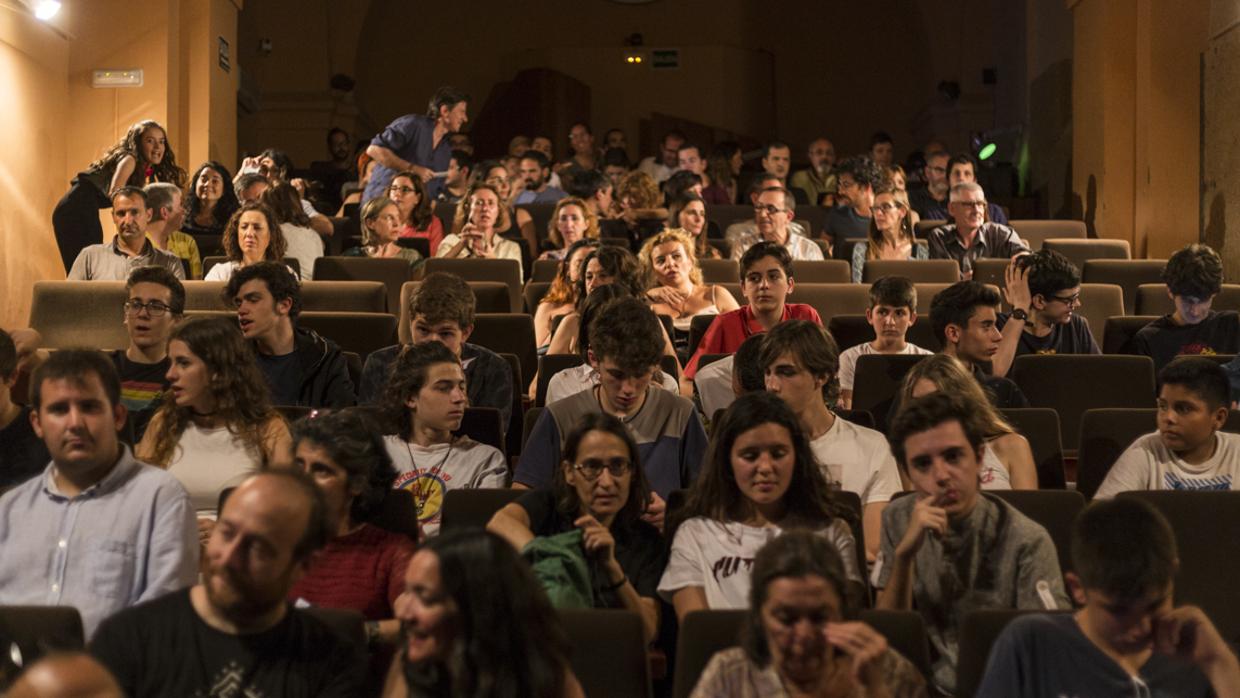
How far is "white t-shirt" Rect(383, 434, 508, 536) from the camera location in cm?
365

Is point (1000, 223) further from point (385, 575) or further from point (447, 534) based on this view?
point (447, 534)

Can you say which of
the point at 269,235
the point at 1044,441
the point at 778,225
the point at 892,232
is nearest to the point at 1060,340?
the point at 1044,441

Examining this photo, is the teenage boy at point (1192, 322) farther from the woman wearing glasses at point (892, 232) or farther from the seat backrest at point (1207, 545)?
the woman wearing glasses at point (892, 232)

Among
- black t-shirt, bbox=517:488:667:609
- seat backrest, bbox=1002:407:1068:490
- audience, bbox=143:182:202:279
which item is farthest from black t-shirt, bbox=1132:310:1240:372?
audience, bbox=143:182:202:279

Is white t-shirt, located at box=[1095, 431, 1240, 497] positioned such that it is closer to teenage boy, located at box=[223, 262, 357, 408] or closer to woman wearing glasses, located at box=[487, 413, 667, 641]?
woman wearing glasses, located at box=[487, 413, 667, 641]

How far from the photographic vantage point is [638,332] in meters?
3.77

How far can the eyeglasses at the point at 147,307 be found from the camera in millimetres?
4309

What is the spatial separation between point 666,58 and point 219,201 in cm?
717

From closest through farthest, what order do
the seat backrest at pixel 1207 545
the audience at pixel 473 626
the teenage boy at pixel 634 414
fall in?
the audience at pixel 473 626, the seat backrest at pixel 1207 545, the teenage boy at pixel 634 414

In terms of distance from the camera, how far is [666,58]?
1418cm

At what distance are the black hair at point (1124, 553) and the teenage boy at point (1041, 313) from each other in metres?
2.62

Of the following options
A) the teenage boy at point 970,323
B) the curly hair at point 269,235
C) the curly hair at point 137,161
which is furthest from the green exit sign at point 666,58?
the teenage boy at point 970,323

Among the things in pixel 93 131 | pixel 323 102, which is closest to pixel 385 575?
pixel 93 131

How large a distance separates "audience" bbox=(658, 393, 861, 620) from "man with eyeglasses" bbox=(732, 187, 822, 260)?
13.3ft
